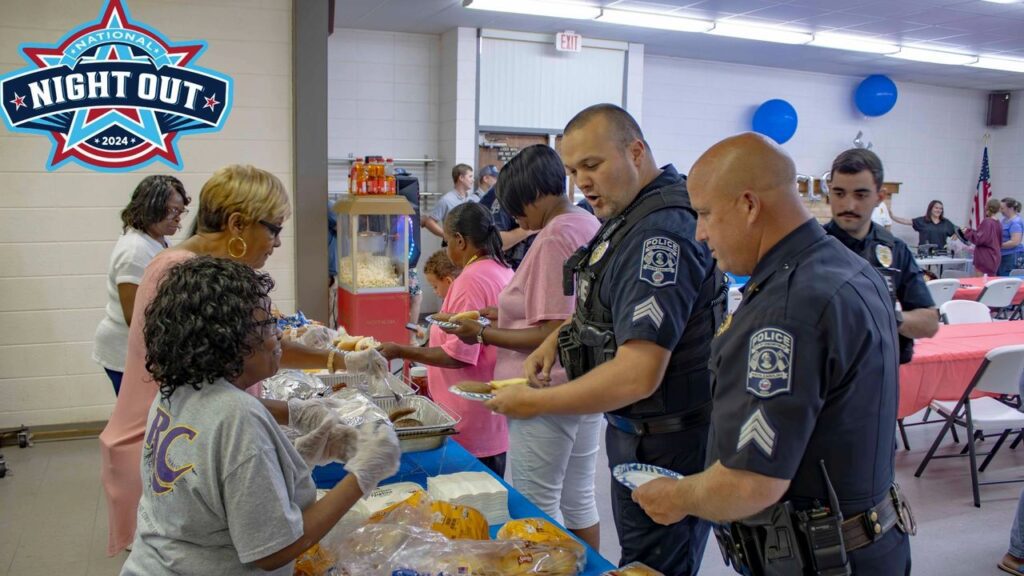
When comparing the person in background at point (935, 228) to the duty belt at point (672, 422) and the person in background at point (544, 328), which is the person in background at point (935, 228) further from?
the duty belt at point (672, 422)

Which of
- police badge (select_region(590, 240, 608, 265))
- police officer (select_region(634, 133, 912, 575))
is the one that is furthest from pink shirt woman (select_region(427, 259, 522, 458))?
police officer (select_region(634, 133, 912, 575))

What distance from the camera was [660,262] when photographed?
1.70m

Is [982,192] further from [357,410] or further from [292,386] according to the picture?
[357,410]

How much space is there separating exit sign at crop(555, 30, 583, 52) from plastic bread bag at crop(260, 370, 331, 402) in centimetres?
632

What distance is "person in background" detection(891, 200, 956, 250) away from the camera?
10555mm

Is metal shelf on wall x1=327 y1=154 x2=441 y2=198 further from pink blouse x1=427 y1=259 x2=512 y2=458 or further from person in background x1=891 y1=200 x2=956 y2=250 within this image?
person in background x1=891 y1=200 x2=956 y2=250

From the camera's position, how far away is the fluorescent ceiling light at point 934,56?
903cm

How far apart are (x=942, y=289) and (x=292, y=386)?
617 cm

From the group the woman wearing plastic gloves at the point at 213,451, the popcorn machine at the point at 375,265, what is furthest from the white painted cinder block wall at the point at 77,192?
the woman wearing plastic gloves at the point at 213,451

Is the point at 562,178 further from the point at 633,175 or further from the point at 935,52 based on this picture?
the point at 935,52

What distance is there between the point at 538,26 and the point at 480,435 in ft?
20.4

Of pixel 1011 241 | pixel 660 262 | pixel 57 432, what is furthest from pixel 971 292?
pixel 57 432

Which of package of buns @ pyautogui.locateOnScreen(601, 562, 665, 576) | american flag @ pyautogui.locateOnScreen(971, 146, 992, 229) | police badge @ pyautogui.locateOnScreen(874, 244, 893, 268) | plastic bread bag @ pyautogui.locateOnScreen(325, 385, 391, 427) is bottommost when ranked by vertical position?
package of buns @ pyautogui.locateOnScreen(601, 562, 665, 576)

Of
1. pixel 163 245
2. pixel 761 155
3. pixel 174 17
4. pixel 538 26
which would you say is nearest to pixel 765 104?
pixel 538 26
